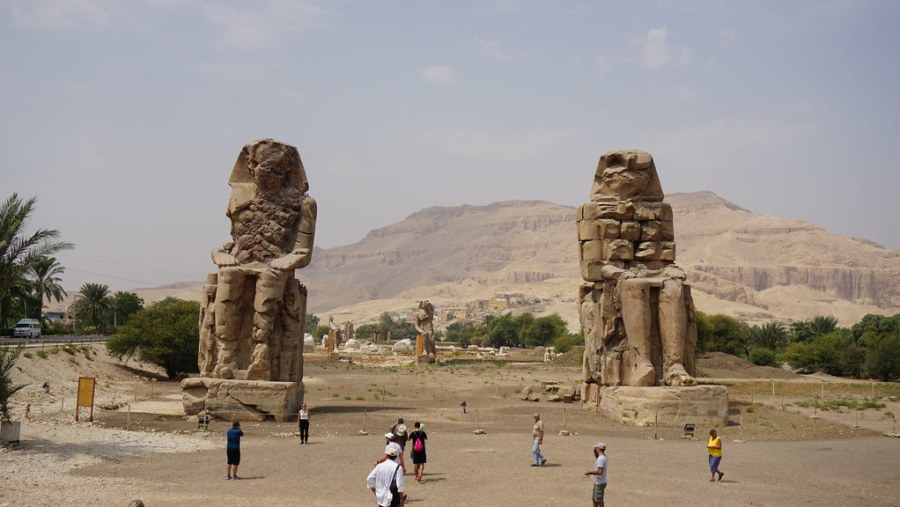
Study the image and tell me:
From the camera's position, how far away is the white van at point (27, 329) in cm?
3841

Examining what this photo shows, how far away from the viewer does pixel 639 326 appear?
17.0 meters

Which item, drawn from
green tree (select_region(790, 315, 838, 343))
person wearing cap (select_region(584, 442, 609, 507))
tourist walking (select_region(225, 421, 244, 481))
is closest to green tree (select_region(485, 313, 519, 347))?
green tree (select_region(790, 315, 838, 343))

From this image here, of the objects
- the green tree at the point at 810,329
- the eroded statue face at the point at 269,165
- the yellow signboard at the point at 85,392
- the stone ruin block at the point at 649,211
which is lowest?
the yellow signboard at the point at 85,392

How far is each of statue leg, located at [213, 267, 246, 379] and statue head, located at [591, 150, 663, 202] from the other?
8084 mm

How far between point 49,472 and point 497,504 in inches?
227

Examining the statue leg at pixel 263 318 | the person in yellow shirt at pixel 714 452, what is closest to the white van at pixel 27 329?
the statue leg at pixel 263 318

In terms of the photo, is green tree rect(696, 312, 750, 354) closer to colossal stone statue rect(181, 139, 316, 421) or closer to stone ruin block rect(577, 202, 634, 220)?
stone ruin block rect(577, 202, 634, 220)

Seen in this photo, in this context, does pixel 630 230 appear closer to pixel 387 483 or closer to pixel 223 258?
pixel 223 258

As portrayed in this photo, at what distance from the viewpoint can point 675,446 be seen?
1424cm

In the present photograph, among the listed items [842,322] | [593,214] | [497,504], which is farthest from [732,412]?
[842,322]

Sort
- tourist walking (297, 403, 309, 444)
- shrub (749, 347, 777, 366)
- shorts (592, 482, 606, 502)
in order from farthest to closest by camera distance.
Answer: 1. shrub (749, 347, 777, 366)
2. tourist walking (297, 403, 309, 444)
3. shorts (592, 482, 606, 502)

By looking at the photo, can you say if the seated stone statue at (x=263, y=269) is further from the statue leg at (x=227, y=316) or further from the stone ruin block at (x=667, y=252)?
the stone ruin block at (x=667, y=252)

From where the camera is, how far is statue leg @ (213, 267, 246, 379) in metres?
16.3

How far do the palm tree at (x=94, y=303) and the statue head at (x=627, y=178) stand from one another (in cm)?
3937
